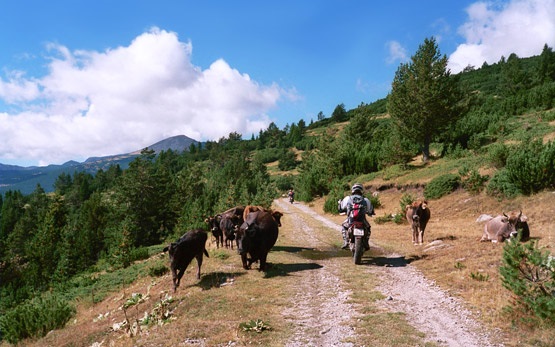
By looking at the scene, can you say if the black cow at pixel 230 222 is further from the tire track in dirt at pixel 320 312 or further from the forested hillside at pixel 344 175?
the forested hillside at pixel 344 175

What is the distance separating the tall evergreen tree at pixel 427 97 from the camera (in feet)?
115

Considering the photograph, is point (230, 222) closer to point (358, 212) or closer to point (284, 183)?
point (358, 212)

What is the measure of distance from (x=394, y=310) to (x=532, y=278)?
8.45ft

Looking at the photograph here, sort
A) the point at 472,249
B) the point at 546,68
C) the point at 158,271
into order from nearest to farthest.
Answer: the point at 472,249
the point at 158,271
the point at 546,68

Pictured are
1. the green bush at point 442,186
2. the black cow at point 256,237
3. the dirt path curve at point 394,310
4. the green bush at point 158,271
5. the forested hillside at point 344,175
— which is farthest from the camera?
the green bush at point 442,186

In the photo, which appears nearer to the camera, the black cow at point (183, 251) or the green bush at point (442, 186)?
the black cow at point (183, 251)

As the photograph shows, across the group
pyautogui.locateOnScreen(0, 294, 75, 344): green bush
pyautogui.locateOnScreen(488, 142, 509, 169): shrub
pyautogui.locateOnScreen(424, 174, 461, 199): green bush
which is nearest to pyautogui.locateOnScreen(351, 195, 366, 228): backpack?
pyautogui.locateOnScreen(0, 294, 75, 344): green bush

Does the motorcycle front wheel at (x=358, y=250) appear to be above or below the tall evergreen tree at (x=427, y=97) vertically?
below

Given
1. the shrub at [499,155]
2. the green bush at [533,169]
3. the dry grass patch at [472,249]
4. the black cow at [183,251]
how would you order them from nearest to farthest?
the dry grass patch at [472,249], the black cow at [183,251], the green bush at [533,169], the shrub at [499,155]

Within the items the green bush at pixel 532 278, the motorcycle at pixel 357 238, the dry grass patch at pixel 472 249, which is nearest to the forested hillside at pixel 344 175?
the dry grass patch at pixel 472 249

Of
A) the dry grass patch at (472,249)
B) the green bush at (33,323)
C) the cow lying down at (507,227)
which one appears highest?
the cow lying down at (507,227)

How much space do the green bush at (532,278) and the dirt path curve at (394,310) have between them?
36.0 inches

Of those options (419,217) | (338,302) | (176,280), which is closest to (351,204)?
(338,302)

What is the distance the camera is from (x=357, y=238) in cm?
1119
